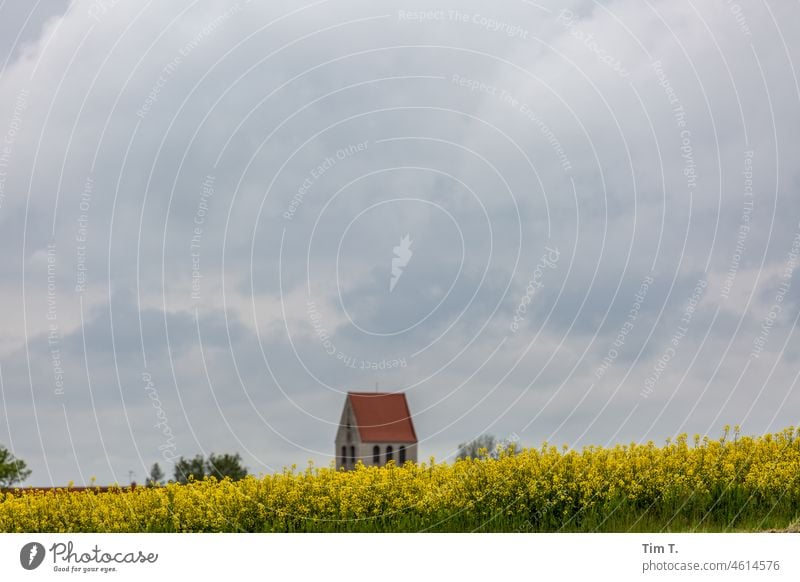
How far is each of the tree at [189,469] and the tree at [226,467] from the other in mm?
213

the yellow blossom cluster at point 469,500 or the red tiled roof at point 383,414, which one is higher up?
the red tiled roof at point 383,414

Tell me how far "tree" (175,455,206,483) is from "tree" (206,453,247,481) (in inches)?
8.4

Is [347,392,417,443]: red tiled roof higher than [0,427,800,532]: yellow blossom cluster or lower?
higher

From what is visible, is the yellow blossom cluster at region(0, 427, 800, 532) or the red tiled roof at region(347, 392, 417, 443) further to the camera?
the red tiled roof at region(347, 392, 417, 443)

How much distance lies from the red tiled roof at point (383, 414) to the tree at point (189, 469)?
7.57 ft

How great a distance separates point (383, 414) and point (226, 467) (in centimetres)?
283

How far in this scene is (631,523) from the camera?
12.1m

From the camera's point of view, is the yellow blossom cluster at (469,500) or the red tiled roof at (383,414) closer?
the yellow blossom cluster at (469,500)

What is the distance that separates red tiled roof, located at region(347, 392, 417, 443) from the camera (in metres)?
14.5

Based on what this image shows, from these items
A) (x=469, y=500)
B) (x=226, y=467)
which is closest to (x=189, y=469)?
(x=226, y=467)

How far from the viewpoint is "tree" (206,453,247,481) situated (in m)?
12.4

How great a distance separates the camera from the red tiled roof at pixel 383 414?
47.5ft
